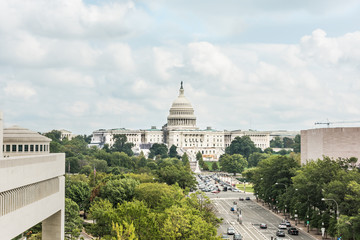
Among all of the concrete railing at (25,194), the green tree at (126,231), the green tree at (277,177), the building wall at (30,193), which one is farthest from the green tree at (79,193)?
the green tree at (126,231)

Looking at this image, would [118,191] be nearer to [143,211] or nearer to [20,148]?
[143,211]

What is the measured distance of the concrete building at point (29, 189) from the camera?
36.3m

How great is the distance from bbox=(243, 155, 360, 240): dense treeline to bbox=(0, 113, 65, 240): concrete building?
97.2ft

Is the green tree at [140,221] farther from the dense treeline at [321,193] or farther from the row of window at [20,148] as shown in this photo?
the dense treeline at [321,193]

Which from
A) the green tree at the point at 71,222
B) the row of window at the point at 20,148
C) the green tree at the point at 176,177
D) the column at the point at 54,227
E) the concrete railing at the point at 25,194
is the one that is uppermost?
the row of window at the point at 20,148

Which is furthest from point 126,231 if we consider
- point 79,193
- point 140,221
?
point 79,193

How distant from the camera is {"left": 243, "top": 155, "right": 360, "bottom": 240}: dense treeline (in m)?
67.1

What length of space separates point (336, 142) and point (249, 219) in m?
24.1

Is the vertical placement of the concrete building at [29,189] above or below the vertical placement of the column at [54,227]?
above

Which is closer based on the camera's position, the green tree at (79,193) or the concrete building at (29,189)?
the concrete building at (29,189)

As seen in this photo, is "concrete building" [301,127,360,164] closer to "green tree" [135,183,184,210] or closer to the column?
"green tree" [135,183,184,210]

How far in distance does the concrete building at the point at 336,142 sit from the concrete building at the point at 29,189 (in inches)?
2592

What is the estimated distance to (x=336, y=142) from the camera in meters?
112

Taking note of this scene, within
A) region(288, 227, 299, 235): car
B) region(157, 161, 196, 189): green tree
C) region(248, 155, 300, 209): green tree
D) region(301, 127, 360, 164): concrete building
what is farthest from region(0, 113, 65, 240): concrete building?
region(157, 161, 196, 189): green tree
